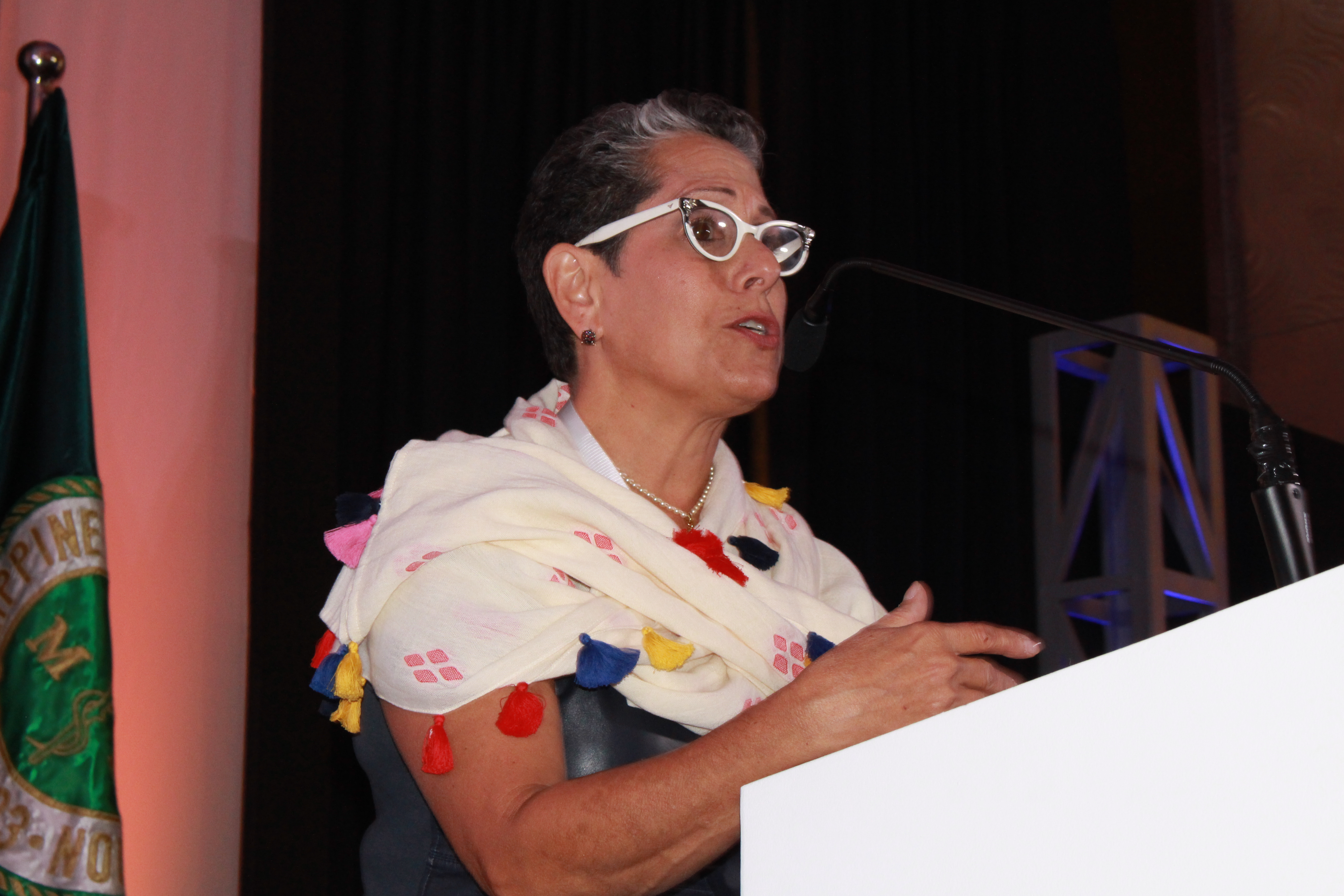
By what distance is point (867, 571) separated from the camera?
2979 millimetres

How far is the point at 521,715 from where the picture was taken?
1.26m

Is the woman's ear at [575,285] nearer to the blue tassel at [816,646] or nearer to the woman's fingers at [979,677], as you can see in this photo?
the blue tassel at [816,646]

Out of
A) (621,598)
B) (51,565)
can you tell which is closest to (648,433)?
(621,598)

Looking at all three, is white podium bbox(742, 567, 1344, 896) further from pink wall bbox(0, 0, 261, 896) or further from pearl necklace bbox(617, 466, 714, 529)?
pink wall bbox(0, 0, 261, 896)

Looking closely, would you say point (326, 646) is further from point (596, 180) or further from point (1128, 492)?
point (1128, 492)

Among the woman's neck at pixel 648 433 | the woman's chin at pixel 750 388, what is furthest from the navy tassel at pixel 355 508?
the woman's chin at pixel 750 388

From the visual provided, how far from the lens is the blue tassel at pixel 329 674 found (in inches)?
56.3

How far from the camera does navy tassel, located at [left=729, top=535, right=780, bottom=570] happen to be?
1.65 metres

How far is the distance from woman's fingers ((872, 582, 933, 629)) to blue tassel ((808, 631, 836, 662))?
0.36 m

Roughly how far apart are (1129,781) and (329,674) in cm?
104

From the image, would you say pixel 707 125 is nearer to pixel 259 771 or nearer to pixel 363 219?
pixel 363 219

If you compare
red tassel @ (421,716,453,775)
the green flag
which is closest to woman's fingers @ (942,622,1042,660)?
red tassel @ (421,716,453,775)

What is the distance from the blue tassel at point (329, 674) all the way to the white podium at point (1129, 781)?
2.76 ft

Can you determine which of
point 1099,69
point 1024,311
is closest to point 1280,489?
point 1024,311
